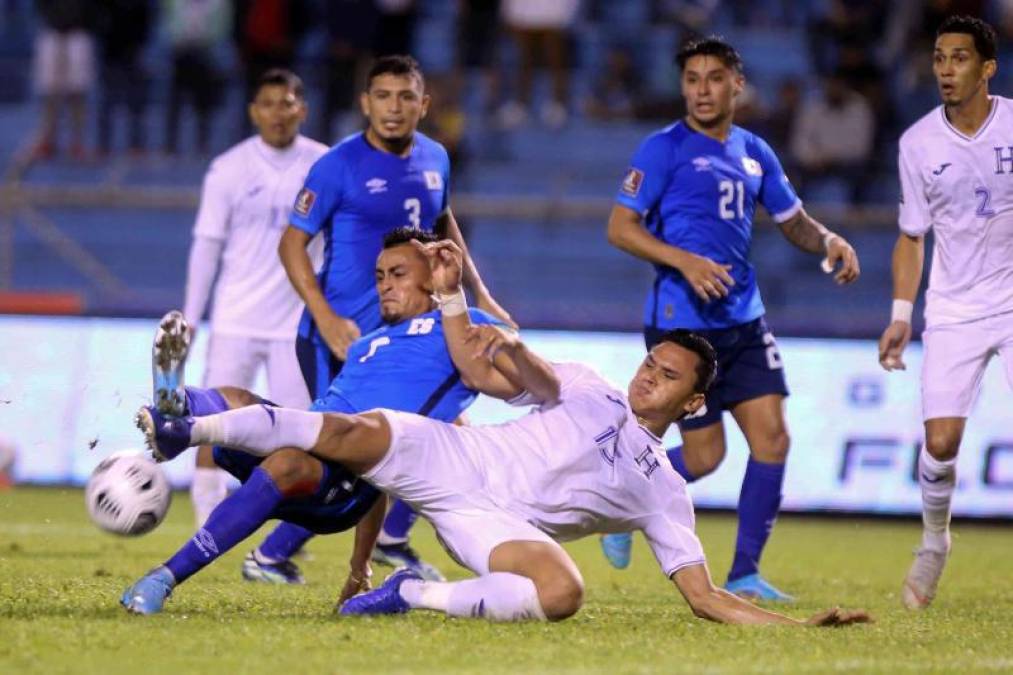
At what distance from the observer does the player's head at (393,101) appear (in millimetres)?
8492

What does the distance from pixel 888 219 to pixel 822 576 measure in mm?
5434

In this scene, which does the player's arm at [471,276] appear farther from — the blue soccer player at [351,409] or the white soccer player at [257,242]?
the white soccer player at [257,242]

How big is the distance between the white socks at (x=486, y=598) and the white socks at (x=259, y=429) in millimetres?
692

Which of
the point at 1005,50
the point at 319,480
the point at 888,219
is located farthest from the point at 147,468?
the point at 1005,50

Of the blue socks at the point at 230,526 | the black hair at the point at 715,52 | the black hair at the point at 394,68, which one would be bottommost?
the blue socks at the point at 230,526

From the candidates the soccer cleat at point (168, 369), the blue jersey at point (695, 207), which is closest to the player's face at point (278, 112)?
the blue jersey at point (695, 207)

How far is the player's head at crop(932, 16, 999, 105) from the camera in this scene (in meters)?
8.16

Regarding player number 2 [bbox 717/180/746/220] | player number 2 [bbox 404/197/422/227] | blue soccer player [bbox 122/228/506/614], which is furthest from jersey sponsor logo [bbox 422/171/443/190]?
player number 2 [bbox 717/180/746/220]

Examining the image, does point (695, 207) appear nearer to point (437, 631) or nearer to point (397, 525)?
point (397, 525)

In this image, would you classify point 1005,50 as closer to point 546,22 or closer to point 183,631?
point 546,22

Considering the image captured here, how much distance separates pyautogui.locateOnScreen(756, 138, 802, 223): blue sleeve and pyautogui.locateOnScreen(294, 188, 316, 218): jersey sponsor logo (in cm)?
220

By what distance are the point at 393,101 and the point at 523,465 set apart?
229 centimetres

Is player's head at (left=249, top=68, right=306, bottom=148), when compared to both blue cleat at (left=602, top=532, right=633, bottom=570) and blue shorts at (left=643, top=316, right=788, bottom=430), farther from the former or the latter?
blue cleat at (left=602, top=532, right=633, bottom=570)

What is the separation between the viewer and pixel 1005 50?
17.8m
